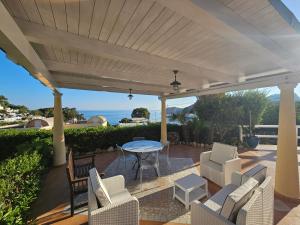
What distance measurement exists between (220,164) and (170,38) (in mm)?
3488

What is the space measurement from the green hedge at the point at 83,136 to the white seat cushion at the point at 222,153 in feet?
14.4

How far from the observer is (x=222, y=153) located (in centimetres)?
428

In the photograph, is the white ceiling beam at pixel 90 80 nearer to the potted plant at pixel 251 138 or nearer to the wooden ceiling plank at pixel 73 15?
the wooden ceiling plank at pixel 73 15

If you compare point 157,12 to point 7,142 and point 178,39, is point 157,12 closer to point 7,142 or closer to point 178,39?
point 178,39

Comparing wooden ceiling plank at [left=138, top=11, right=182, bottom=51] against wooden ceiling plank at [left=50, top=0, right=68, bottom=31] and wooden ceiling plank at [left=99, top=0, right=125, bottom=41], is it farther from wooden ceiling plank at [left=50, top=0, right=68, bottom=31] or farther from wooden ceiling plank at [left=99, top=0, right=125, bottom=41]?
wooden ceiling plank at [left=50, top=0, right=68, bottom=31]

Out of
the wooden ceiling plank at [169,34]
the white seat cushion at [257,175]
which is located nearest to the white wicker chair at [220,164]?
the white seat cushion at [257,175]

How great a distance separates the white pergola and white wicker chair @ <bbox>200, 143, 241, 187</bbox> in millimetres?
878

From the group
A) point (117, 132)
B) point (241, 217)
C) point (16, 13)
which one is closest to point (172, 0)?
point (16, 13)

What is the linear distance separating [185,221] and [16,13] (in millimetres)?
3637

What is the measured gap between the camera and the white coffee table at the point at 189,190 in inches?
119

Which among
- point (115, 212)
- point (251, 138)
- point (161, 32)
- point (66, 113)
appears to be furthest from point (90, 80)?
point (66, 113)

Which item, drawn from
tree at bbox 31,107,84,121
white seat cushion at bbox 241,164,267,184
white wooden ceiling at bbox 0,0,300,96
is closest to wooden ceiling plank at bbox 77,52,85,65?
white wooden ceiling at bbox 0,0,300,96

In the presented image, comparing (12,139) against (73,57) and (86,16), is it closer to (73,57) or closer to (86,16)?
(73,57)

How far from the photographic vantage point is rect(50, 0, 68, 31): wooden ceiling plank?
1553mm
